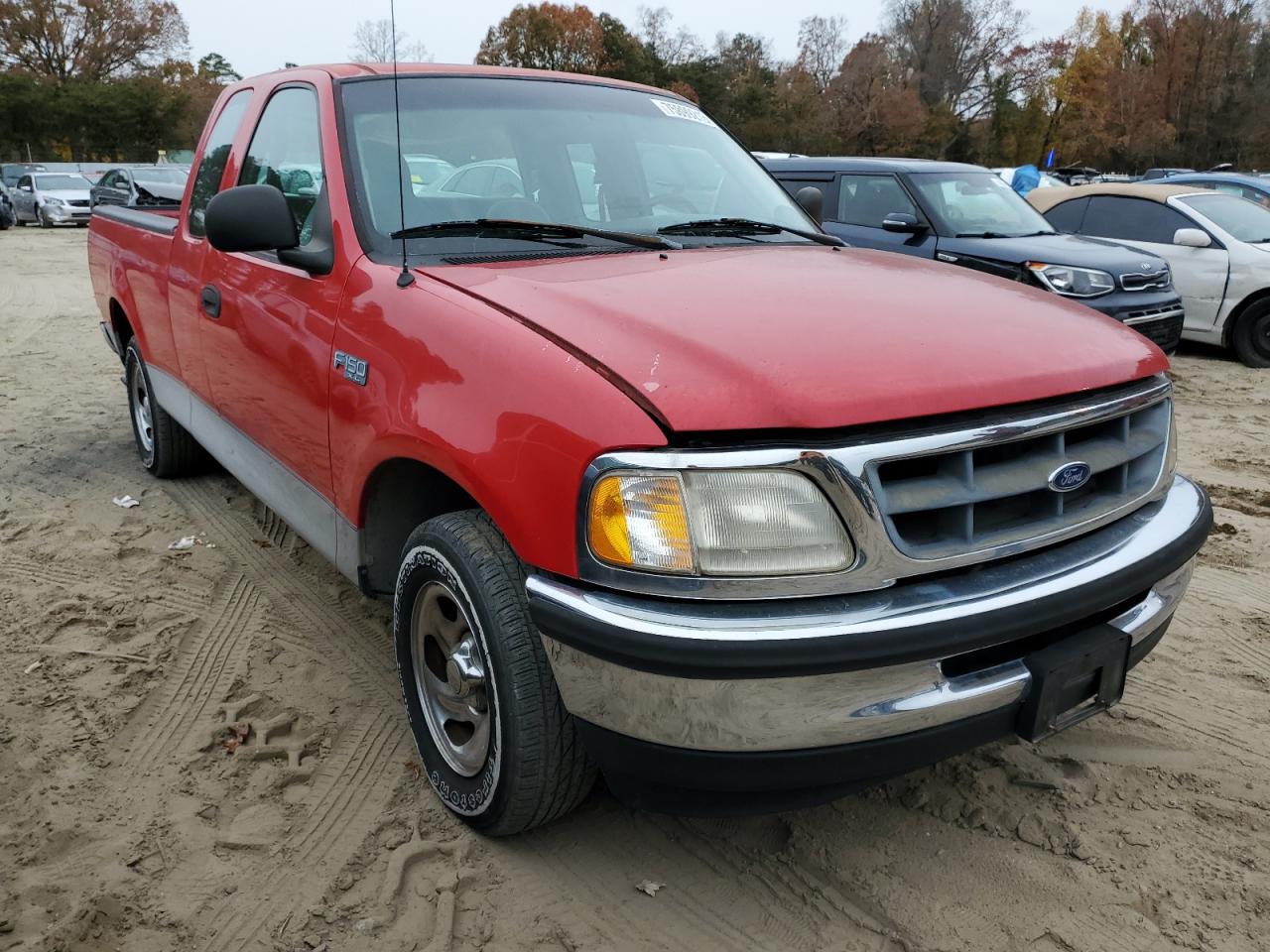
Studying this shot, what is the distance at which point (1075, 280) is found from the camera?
7.75 m

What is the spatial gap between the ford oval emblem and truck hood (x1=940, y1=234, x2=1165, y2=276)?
6040 millimetres

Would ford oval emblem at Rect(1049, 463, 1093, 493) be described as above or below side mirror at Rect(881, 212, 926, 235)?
below

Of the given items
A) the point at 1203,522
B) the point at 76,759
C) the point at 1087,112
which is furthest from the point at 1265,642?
the point at 1087,112

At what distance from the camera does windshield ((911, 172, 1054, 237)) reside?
823 cm

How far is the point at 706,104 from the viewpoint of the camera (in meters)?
61.7

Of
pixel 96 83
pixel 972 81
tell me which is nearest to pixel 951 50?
pixel 972 81

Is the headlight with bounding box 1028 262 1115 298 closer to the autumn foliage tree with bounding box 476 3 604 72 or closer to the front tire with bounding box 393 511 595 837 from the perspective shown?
the front tire with bounding box 393 511 595 837

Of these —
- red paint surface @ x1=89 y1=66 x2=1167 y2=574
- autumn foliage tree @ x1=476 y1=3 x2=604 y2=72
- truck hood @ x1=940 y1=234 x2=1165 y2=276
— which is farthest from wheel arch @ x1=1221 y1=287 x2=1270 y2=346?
autumn foliage tree @ x1=476 y1=3 x2=604 y2=72

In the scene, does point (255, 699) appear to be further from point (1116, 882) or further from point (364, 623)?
point (1116, 882)

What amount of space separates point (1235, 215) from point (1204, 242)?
0.83 meters

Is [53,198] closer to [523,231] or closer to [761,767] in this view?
[523,231]

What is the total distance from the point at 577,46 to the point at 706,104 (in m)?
9.07

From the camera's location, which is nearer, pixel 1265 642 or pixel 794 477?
pixel 794 477

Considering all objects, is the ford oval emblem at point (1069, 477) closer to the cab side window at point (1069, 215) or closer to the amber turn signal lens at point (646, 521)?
the amber turn signal lens at point (646, 521)
